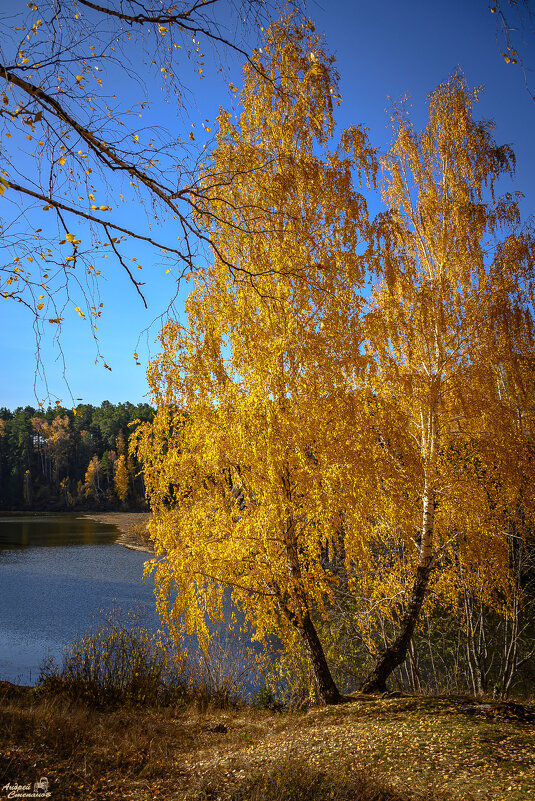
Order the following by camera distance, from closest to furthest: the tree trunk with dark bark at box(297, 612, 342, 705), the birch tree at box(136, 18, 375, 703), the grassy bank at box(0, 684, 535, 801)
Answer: the grassy bank at box(0, 684, 535, 801) → the birch tree at box(136, 18, 375, 703) → the tree trunk with dark bark at box(297, 612, 342, 705)

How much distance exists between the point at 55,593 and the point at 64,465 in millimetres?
54841

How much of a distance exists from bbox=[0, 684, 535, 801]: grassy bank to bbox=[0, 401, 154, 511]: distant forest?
52247 mm

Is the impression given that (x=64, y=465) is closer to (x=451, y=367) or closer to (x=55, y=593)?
(x=55, y=593)

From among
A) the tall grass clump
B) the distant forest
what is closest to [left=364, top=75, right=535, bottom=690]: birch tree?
the tall grass clump

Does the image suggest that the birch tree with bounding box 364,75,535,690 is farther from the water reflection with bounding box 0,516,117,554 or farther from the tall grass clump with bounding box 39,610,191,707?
the water reflection with bounding box 0,516,117,554

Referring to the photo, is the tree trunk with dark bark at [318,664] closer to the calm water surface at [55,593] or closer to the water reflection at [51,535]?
the calm water surface at [55,593]

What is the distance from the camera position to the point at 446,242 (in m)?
7.04

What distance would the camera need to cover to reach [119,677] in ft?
24.1

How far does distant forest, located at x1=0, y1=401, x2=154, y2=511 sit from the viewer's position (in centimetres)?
6122

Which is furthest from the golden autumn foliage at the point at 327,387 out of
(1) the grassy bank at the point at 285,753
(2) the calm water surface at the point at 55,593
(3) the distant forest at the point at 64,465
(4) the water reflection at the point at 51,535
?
(3) the distant forest at the point at 64,465

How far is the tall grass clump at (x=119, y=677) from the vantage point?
6996mm

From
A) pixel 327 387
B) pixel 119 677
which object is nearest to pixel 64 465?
pixel 119 677

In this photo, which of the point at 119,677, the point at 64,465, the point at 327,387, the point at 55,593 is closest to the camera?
the point at 327,387

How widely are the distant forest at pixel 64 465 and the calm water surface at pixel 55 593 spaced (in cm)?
3068
